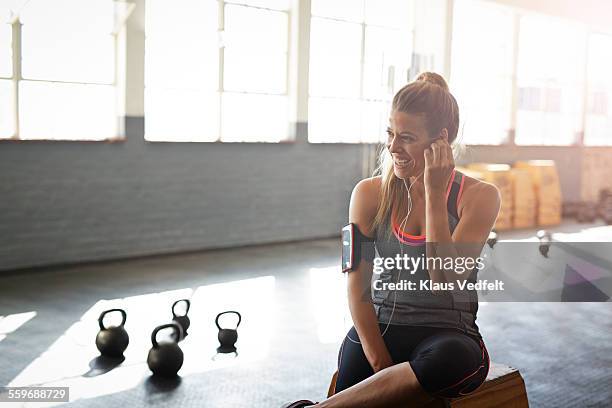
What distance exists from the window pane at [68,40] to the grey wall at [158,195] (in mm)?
482

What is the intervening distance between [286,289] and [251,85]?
2.40 m

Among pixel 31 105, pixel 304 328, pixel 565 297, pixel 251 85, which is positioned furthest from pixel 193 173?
pixel 565 297

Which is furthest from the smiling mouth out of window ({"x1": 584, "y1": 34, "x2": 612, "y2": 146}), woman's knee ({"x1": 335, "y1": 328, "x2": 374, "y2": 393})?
window ({"x1": 584, "y1": 34, "x2": 612, "y2": 146})

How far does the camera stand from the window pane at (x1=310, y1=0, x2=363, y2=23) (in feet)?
22.4

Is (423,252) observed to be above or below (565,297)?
above

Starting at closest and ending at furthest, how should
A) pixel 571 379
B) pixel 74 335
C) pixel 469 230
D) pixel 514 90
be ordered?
pixel 469 230 < pixel 571 379 < pixel 74 335 < pixel 514 90

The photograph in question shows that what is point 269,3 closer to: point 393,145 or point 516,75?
point 516,75

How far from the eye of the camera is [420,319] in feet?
5.97

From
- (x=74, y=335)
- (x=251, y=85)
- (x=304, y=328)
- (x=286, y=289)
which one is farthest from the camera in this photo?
(x=251, y=85)

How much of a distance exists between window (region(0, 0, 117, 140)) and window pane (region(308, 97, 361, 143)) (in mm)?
2133

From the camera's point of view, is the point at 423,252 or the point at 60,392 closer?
the point at 423,252

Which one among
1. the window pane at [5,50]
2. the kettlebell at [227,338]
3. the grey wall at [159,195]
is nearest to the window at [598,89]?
the grey wall at [159,195]

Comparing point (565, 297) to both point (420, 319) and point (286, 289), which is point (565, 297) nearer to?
point (286, 289)

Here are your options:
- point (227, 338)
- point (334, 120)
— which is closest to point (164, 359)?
point (227, 338)
